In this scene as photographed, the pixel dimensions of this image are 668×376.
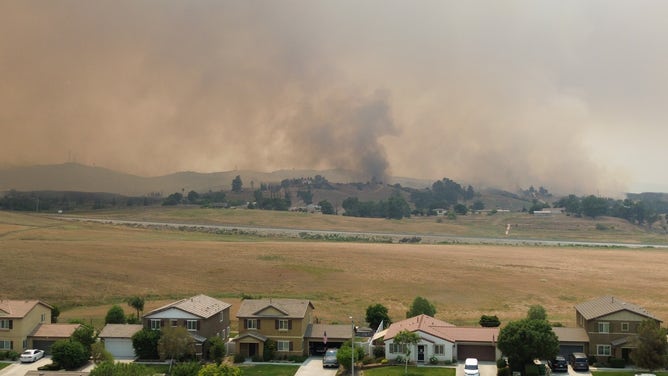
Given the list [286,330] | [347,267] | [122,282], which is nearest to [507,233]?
[347,267]

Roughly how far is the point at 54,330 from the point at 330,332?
20.0m

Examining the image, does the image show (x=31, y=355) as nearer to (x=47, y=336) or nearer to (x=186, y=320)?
(x=47, y=336)

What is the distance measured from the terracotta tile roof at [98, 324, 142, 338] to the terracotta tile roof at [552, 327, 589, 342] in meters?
29.4

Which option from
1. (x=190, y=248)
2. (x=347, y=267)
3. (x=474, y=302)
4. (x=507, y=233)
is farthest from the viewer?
(x=507, y=233)

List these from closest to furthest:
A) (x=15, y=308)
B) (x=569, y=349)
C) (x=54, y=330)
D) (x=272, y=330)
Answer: (x=569, y=349), (x=272, y=330), (x=54, y=330), (x=15, y=308)

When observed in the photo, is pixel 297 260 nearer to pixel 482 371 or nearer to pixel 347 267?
pixel 347 267

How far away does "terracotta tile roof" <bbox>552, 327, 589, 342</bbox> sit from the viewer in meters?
45.6

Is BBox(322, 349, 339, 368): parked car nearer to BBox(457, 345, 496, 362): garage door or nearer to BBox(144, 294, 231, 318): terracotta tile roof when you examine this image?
BBox(457, 345, 496, 362): garage door

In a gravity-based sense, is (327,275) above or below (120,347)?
above

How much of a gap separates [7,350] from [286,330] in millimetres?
19873

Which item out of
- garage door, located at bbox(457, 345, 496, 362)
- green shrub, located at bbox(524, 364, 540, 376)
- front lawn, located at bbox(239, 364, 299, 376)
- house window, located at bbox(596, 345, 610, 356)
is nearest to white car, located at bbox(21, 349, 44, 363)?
front lawn, located at bbox(239, 364, 299, 376)

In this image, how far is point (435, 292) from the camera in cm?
7156

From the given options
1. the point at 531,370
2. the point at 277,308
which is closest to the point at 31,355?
the point at 277,308

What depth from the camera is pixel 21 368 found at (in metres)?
44.4
